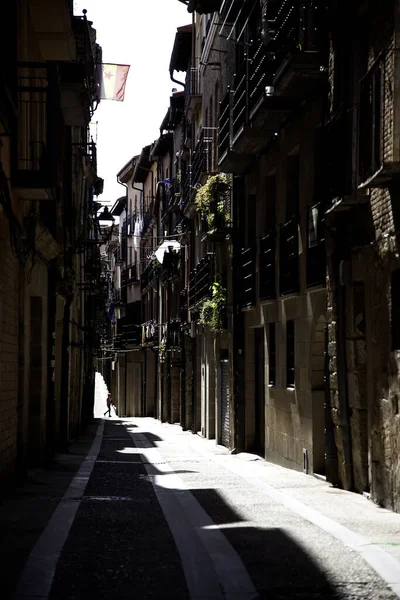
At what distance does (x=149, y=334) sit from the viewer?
180 ft

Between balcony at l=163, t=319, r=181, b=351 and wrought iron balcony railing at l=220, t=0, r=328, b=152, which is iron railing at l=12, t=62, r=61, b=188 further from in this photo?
balcony at l=163, t=319, r=181, b=351

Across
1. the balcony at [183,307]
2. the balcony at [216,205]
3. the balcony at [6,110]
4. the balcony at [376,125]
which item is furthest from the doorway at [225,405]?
the balcony at [376,125]

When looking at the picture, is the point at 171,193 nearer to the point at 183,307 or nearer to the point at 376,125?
the point at 183,307

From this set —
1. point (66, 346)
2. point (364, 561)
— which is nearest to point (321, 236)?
point (364, 561)

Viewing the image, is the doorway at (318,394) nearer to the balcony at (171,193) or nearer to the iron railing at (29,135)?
the iron railing at (29,135)

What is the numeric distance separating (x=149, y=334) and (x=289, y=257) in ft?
119

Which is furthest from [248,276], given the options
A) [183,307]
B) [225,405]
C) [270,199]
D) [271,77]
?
[183,307]

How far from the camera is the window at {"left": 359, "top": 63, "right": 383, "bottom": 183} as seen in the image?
38.5ft

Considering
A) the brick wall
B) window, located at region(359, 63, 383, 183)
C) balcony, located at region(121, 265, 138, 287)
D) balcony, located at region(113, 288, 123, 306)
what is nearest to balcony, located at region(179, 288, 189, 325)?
the brick wall

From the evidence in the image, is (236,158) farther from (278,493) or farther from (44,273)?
(278,493)

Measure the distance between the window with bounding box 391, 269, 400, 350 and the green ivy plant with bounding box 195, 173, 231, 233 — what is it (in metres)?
14.2

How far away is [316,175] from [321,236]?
1.23 metres

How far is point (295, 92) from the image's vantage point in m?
17.0

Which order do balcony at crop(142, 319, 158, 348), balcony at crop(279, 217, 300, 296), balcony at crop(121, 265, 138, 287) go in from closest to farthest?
balcony at crop(279, 217, 300, 296) < balcony at crop(142, 319, 158, 348) < balcony at crop(121, 265, 138, 287)
